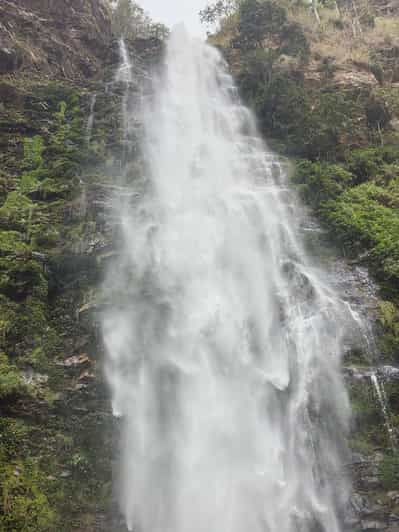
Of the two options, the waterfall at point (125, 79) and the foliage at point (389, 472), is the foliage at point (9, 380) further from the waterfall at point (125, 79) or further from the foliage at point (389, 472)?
the waterfall at point (125, 79)

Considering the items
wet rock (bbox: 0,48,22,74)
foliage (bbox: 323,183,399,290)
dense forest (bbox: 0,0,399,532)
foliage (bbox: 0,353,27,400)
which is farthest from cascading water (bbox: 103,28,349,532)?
wet rock (bbox: 0,48,22,74)

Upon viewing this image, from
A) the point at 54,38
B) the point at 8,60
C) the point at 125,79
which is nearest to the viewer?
the point at 8,60

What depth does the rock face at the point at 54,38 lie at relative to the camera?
19.7 meters

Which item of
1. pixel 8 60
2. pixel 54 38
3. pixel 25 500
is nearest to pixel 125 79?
pixel 54 38

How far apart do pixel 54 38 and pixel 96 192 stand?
40.9 ft

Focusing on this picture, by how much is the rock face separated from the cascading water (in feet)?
32.5

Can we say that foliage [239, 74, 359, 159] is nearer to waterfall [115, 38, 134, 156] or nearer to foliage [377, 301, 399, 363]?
waterfall [115, 38, 134, 156]

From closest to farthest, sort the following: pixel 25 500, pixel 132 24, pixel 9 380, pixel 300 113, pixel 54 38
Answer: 1. pixel 25 500
2. pixel 9 380
3. pixel 300 113
4. pixel 54 38
5. pixel 132 24

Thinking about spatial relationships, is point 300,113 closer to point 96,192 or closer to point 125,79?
point 125,79

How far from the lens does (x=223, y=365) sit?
1049 centimetres

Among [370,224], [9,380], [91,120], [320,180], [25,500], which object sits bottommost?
[25,500]

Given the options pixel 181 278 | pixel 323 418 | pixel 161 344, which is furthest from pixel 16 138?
pixel 323 418

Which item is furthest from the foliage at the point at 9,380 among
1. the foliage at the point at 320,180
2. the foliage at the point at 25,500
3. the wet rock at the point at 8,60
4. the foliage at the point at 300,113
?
the wet rock at the point at 8,60

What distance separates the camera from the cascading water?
874 cm
